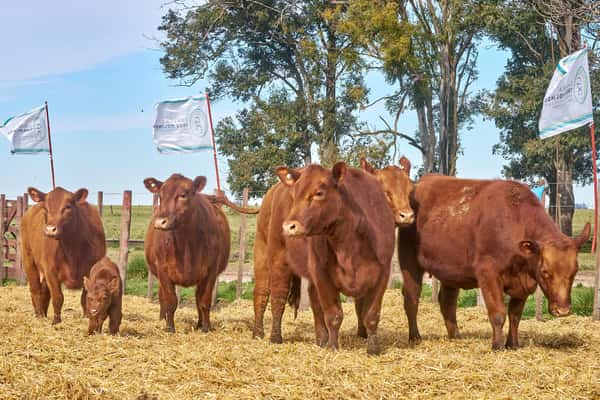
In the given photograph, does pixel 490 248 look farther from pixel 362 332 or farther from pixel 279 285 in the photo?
pixel 279 285

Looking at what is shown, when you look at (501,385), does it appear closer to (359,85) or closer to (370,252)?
(370,252)

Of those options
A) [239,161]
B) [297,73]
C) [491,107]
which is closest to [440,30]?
[491,107]

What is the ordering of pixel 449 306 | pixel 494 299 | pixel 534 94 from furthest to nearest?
pixel 534 94 < pixel 449 306 < pixel 494 299

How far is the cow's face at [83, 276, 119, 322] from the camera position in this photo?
8469 mm

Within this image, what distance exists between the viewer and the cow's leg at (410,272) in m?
8.70

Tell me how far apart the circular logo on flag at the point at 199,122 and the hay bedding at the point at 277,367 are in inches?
330

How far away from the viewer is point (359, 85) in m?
29.2

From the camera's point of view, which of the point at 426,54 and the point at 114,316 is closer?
the point at 114,316

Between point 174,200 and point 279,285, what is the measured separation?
1.79 m

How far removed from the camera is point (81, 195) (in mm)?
10516

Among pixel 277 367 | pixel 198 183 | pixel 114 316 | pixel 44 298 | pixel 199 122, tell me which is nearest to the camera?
pixel 277 367

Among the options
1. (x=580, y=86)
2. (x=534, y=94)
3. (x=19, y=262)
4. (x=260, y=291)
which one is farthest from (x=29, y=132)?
(x=534, y=94)

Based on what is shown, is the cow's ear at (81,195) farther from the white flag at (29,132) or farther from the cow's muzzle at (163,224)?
the white flag at (29,132)

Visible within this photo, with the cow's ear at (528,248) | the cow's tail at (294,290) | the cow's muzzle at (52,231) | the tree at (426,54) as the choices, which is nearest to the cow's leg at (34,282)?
the cow's muzzle at (52,231)
